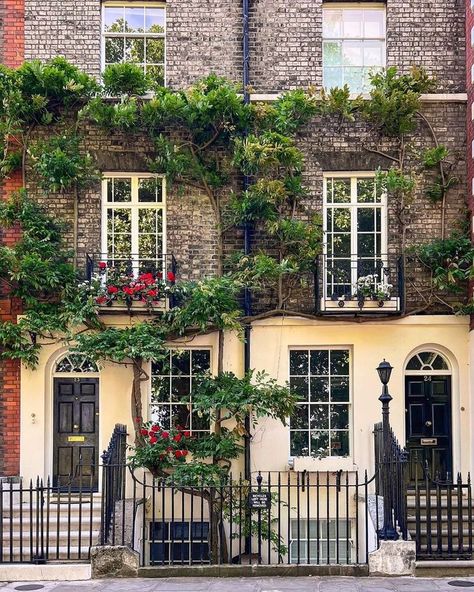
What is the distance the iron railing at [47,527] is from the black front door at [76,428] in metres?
0.33

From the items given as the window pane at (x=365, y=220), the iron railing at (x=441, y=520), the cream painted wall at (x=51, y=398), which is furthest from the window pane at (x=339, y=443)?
the window pane at (x=365, y=220)

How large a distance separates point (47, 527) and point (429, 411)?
7.46m

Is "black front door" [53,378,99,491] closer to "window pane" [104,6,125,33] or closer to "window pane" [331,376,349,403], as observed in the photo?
"window pane" [331,376,349,403]

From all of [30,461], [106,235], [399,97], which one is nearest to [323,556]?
[30,461]

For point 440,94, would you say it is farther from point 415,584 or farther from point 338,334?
point 415,584

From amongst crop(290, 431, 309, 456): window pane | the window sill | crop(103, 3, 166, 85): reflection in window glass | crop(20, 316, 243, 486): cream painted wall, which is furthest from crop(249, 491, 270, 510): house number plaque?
crop(103, 3, 166, 85): reflection in window glass

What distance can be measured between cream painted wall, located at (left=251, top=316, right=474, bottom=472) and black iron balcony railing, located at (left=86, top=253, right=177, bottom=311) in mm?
1789

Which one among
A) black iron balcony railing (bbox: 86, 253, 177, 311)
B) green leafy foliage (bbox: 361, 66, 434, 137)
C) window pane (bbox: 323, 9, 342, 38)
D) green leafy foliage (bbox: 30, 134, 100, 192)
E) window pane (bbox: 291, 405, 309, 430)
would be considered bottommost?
window pane (bbox: 291, 405, 309, 430)

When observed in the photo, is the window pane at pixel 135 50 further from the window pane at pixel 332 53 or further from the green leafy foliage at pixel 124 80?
the window pane at pixel 332 53

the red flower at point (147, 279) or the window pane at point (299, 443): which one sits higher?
the red flower at point (147, 279)

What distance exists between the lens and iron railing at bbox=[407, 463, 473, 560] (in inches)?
534

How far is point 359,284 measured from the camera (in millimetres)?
16922

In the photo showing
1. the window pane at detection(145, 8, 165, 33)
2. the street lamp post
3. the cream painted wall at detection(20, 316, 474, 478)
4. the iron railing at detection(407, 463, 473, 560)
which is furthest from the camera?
→ the window pane at detection(145, 8, 165, 33)

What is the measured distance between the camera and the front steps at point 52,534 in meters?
13.4
